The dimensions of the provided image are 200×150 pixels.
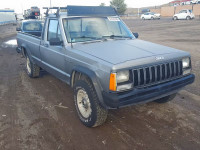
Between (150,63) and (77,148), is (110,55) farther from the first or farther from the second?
(77,148)

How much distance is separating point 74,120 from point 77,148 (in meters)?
0.84

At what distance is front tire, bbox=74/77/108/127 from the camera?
10.1 feet

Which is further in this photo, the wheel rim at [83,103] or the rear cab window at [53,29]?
the rear cab window at [53,29]

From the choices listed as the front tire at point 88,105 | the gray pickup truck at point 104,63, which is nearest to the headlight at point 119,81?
the gray pickup truck at point 104,63

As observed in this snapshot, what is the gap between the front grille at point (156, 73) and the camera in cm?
288

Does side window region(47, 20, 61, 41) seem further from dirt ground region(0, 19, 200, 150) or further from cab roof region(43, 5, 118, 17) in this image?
dirt ground region(0, 19, 200, 150)

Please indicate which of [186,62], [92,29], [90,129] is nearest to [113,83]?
[90,129]

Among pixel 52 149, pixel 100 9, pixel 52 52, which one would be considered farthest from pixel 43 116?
pixel 100 9

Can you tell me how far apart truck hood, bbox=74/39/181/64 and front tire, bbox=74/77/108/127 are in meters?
0.54

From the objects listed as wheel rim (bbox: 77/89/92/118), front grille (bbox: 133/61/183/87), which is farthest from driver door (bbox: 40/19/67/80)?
front grille (bbox: 133/61/183/87)

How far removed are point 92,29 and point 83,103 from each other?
1639 millimetres

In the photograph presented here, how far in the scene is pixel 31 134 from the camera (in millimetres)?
3254

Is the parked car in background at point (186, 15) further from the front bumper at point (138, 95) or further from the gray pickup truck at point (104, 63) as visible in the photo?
the front bumper at point (138, 95)

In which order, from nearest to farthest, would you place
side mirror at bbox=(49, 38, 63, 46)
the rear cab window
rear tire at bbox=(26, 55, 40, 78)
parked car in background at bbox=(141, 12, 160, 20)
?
side mirror at bbox=(49, 38, 63, 46), the rear cab window, rear tire at bbox=(26, 55, 40, 78), parked car in background at bbox=(141, 12, 160, 20)
